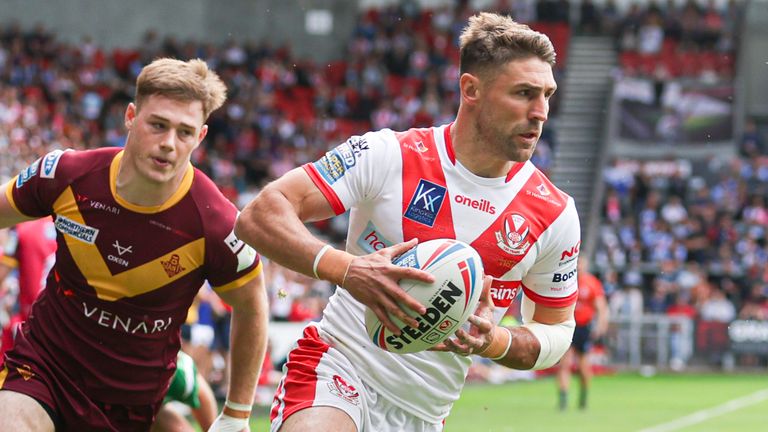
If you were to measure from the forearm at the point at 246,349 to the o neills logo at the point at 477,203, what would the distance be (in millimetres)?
1319

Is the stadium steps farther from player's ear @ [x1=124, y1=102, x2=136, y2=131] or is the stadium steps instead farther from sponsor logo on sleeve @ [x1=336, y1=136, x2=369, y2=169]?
sponsor logo on sleeve @ [x1=336, y1=136, x2=369, y2=169]

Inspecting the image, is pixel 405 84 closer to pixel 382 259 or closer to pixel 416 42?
pixel 416 42

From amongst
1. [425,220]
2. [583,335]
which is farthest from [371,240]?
[583,335]

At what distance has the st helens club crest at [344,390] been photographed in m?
5.04

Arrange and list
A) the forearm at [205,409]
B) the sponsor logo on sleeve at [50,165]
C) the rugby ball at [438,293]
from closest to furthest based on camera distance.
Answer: the rugby ball at [438,293], the sponsor logo on sleeve at [50,165], the forearm at [205,409]

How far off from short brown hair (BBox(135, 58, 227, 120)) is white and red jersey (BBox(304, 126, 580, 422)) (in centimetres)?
94

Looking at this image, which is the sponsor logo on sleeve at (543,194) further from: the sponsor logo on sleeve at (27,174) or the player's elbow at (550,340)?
the sponsor logo on sleeve at (27,174)

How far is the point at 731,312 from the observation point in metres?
26.3

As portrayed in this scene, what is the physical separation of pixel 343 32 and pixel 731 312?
1592 centimetres

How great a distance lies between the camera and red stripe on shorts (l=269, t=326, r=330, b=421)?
504 cm

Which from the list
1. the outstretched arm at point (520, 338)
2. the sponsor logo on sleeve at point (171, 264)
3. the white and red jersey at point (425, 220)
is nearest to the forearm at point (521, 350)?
the outstretched arm at point (520, 338)

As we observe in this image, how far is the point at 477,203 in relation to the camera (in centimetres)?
522

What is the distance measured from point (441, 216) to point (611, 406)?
13.1m

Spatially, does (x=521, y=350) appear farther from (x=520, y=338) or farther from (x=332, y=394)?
(x=332, y=394)
